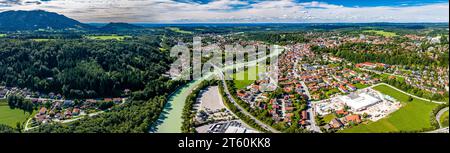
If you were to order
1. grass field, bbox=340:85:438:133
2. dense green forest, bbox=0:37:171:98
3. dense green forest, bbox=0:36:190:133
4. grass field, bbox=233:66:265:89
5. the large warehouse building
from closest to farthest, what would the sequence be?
grass field, bbox=340:85:438:133 < dense green forest, bbox=0:36:190:133 < the large warehouse building < dense green forest, bbox=0:37:171:98 < grass field, bbox=233:66:265:89

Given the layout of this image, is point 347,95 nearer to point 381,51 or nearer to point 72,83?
point 381,51

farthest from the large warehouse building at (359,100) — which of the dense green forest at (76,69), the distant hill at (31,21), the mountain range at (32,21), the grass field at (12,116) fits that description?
the distant hill at (31,21)

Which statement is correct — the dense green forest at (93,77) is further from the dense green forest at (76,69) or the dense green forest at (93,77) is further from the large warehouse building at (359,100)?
the large warehouse building at (359,100)

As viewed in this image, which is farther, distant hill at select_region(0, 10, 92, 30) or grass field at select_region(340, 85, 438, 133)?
distant hill at select_region(0, 10, 92, 30)

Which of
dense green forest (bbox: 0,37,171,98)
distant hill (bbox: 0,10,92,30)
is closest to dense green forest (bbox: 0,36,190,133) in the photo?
dense green forest (bbox: 0,37,171,98)

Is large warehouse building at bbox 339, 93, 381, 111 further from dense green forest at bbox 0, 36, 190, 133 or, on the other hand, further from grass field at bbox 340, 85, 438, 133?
dense green forest at bbox 0, 36, 190, 133
